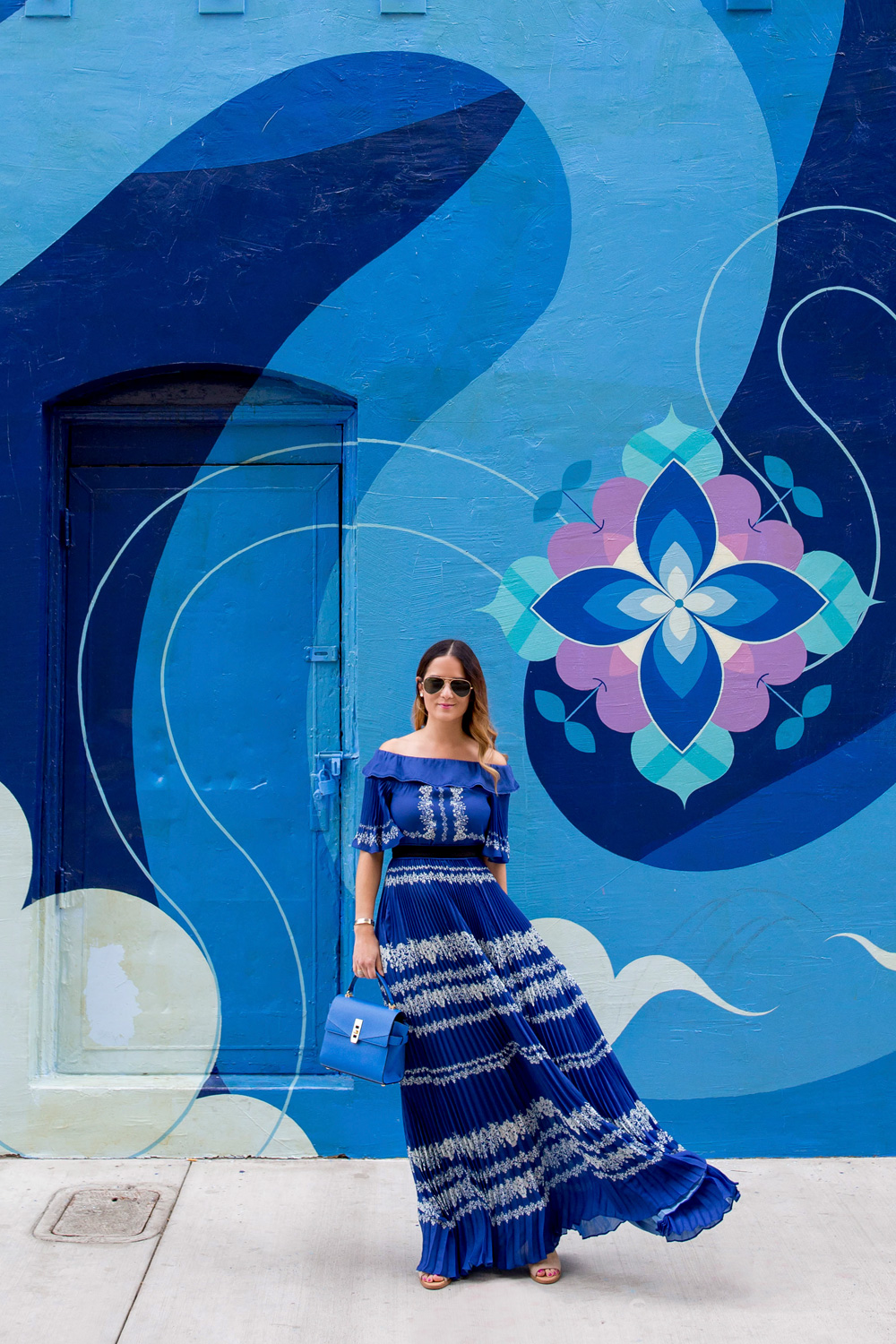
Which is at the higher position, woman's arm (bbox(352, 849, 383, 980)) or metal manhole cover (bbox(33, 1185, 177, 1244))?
woman's arm (bbox(352, 849, 383, 980))

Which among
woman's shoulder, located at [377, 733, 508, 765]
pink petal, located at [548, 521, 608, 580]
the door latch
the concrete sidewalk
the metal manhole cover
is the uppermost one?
pink petal, located at [548, 521, 608, 580]

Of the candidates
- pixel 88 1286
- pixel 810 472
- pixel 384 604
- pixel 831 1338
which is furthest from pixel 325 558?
pixel 831 1338

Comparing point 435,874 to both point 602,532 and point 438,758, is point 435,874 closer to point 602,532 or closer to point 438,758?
point 438,758

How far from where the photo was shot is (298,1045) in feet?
13.0

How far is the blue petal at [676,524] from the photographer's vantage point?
3.94 m

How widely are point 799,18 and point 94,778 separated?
3808mm

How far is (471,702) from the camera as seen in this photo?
3158 mm

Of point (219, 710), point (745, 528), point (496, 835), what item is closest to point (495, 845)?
point (496, 835)

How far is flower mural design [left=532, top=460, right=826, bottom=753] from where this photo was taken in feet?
12.8

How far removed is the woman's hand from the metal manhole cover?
107cm

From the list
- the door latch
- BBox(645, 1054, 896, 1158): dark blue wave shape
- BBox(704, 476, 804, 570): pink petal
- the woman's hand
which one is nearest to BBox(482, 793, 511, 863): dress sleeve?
the woman's hand

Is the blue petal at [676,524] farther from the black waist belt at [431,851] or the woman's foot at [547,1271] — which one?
the woman's foot at [547,1271]

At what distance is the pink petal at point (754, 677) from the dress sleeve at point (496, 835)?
113cm

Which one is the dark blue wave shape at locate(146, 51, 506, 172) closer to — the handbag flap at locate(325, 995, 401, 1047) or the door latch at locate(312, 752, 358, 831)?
the door latch at locate(312, 752, 358, 831)
